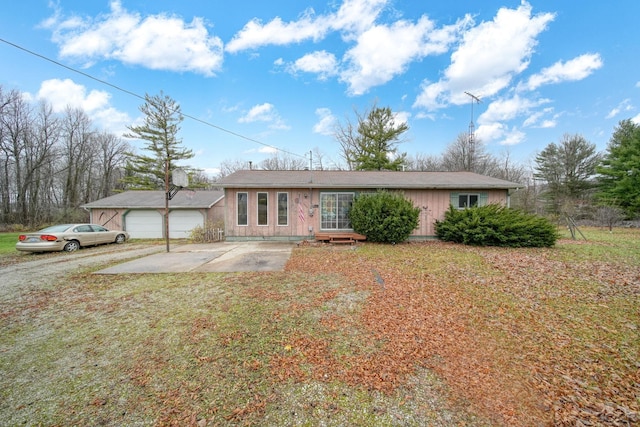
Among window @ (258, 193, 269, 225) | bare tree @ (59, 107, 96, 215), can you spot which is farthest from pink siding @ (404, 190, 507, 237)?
bare tree @ (59, 107, 96, 215)

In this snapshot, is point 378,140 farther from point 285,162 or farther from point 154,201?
point 154,201

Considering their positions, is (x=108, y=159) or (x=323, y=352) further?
(x=108, y=159)

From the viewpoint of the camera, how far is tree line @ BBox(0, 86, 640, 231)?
63.2 ft

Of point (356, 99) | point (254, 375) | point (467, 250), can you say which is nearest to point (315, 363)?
point (254, 375)

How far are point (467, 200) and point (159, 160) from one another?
930 inches

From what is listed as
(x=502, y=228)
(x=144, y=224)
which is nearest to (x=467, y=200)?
(x=502, y=228)

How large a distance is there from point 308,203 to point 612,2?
1337 cm

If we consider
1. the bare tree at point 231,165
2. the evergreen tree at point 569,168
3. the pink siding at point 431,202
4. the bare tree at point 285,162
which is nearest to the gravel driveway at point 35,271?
the pink siding at point 431,202

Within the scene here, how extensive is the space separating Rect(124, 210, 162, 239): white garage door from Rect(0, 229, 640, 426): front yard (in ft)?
34.7

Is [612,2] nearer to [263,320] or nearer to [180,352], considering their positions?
[263,320]

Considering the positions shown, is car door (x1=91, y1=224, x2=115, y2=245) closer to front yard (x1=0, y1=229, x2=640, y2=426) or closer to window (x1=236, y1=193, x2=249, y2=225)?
window (x1=236, y1=193, x2=249, y2=225)

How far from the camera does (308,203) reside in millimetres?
11148

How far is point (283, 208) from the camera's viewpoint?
36.6ft

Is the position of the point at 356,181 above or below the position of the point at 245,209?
above
